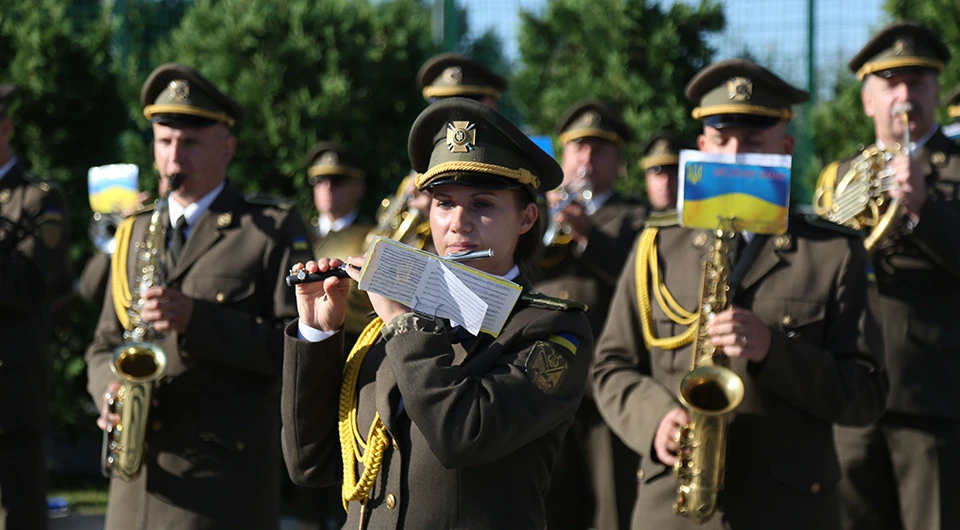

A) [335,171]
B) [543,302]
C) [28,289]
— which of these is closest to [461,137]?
[543,302]

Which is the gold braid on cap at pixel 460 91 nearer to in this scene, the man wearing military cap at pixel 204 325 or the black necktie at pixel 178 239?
the man wearing military cap at pixel 204 325

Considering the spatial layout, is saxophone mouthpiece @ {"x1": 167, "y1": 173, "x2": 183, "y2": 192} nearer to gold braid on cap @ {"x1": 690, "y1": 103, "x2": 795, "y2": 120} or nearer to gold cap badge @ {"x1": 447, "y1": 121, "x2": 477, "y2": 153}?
gold braid on cap @ {"x1": 690, "y1": 103, "x2": 795, "y2": 120}

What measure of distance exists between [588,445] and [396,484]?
3805mm

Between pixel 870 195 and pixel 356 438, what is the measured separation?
3042mm

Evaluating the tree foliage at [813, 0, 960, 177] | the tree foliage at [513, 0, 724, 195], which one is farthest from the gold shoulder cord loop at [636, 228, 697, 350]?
the tree foliage at [513, 0, 724, 195]

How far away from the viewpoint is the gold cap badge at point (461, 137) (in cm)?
351

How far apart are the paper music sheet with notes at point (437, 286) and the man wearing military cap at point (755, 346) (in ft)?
4.70

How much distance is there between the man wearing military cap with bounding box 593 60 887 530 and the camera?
15.0 ft

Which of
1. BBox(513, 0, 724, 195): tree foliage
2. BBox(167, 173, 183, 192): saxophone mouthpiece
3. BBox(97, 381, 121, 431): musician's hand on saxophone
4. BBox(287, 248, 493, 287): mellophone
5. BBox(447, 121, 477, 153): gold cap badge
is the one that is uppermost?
BBox(513, 0, 724, 195): tree foliage

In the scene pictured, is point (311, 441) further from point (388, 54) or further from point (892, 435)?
point (388, 54)

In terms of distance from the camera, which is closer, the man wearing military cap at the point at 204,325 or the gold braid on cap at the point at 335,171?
the man wearing military cap at the point at 204,325

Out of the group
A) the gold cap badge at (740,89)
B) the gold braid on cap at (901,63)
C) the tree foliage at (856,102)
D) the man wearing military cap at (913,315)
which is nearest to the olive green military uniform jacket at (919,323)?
the man wearing military cap at (913,315)

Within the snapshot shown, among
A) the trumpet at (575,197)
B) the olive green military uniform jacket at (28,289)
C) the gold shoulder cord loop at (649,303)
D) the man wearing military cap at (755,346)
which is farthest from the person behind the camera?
the trumpet at (575,197)

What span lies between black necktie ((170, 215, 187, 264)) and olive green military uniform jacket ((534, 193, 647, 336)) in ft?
6.47
